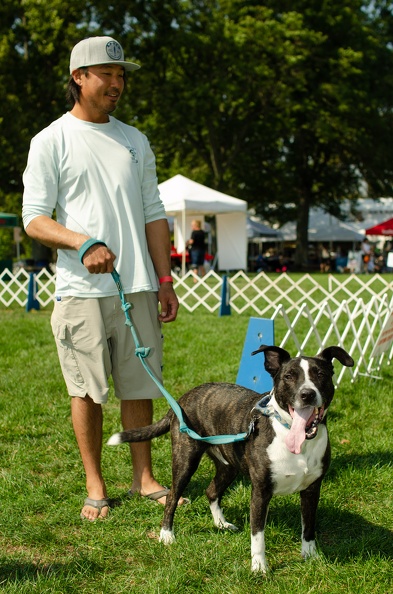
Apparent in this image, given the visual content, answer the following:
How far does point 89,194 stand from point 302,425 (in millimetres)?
1563

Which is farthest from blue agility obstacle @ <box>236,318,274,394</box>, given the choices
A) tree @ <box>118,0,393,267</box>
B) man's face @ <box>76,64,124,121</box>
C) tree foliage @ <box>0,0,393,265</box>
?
tree @ <box>118,0,393,267</box>

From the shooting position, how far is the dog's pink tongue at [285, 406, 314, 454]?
2.73m

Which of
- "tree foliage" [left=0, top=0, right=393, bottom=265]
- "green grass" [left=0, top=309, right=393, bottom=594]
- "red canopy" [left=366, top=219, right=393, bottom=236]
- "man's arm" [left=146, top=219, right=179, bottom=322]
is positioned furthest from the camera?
"red canopy" [left=366, top=219, right=393, bottom=236]

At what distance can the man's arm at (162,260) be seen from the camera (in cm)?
364

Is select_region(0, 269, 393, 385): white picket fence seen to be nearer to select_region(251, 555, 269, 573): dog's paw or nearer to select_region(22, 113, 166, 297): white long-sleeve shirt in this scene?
select_region(22, 113, 166, 297): white long-sleeve shirt

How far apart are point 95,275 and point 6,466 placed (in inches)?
62.9

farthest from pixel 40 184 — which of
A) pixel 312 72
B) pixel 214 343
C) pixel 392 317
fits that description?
pixel 312 72

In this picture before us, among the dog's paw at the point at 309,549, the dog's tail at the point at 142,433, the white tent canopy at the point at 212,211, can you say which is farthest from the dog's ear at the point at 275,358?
the white tent canopy at the point at 212,211

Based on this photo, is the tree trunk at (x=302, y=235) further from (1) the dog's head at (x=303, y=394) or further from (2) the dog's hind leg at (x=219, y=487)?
(1) the dog's head at (x=303, y=394)

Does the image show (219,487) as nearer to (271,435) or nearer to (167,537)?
(167,537)

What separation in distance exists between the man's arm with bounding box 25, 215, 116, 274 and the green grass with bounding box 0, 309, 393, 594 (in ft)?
4.26

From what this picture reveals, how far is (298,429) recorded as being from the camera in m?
2.74

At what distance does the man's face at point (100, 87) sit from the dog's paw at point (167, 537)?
209 centimetres

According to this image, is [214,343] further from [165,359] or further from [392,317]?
[392,317]
